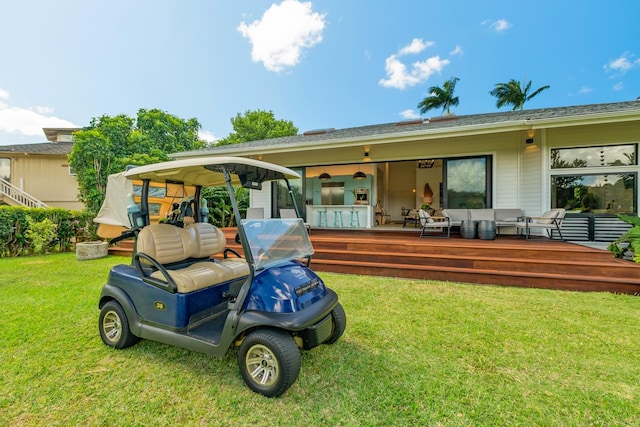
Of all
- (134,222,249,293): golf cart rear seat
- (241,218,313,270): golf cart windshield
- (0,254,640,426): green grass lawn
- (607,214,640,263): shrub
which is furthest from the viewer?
(607,214,640,263): shrub

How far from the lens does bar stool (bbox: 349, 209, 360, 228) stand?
8805mm

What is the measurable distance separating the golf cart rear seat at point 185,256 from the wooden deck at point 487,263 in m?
2.79

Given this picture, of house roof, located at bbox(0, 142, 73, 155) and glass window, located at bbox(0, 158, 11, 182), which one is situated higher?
house roof, located at bbox(0, 142, 73, 155)

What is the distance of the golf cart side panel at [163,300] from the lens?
219 cm

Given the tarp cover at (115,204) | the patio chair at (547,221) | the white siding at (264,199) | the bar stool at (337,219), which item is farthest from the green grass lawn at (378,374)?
the white siding at (264,199)

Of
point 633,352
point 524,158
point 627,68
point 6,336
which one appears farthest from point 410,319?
point 627,68

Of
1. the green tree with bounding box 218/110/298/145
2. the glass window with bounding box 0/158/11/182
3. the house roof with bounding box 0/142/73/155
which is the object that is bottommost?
the glass window with bounding box 0/158/11/182

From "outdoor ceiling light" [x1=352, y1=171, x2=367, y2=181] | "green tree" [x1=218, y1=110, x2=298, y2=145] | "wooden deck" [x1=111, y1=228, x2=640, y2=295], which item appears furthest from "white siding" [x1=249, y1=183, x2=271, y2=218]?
"green tree" [x1=218, y1=110, x2=298, y2=145]

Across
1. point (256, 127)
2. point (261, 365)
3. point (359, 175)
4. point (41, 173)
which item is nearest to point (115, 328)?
point (261, 365)

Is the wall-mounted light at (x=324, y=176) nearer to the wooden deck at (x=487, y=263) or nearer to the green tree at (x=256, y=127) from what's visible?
the wooden deck at (x=487, y=263)

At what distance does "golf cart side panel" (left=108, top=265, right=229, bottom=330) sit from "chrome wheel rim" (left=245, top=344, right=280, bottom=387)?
0.64 metres

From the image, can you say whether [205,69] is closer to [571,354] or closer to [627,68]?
[571,354]

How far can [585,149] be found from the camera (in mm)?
6426

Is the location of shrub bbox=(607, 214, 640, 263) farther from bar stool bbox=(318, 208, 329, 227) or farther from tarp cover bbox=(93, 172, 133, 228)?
tarp cover bbox=(93, 172, 133, 228)
